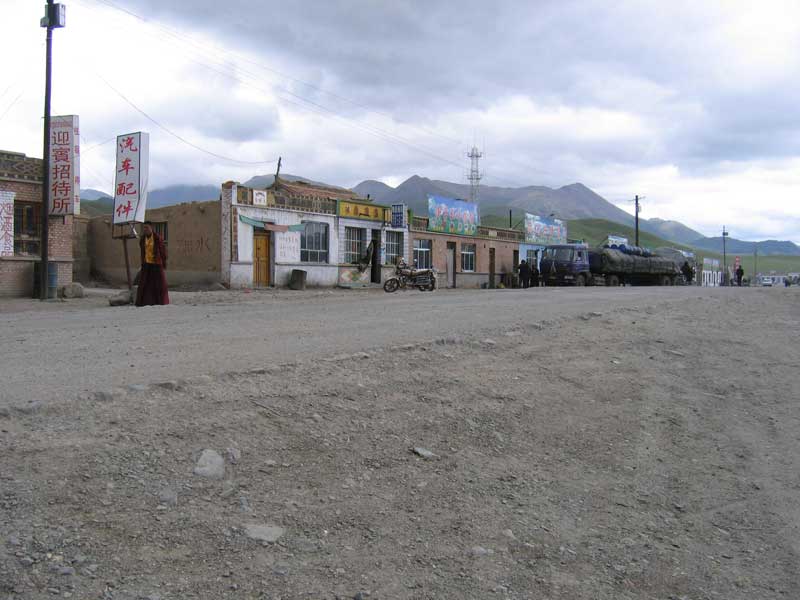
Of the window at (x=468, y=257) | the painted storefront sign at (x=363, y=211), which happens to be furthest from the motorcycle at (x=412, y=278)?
the window at (x=468, y=257)

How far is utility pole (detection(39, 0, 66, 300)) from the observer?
693 inches

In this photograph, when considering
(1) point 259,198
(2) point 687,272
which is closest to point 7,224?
(1) point 259,198

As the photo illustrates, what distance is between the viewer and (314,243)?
28.0 meters

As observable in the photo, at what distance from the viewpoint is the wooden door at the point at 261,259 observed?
25.4 m

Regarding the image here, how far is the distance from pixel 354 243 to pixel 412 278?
497 centimetres

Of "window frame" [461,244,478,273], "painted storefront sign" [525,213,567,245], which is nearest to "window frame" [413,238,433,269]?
"window frame" [461,244,478,273]

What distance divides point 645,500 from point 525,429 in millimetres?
1244

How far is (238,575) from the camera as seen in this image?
10.3 ft

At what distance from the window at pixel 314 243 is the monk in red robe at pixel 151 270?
530 inches

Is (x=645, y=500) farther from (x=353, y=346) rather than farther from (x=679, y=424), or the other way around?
(x=353, y=346)

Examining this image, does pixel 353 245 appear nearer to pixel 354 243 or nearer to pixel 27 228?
pixel 354 243

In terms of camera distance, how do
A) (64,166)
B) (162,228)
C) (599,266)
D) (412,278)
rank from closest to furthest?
(64,166)
(412,278)
(162,228)
(599,266)

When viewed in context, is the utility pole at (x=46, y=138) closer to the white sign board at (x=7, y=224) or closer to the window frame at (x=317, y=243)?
the white sign board at (x=7, y=224)

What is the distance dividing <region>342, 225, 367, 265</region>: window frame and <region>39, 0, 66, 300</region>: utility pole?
1355 cm
